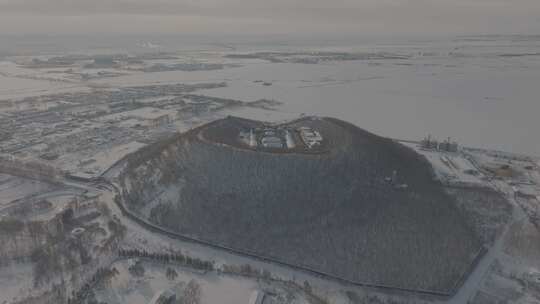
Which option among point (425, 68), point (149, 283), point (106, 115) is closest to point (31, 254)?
point (149, 283)

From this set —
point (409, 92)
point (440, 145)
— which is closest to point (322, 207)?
point (440, 145)

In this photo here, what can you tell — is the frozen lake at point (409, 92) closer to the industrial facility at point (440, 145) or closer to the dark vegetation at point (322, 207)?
the industrial facility at point (440, 145)

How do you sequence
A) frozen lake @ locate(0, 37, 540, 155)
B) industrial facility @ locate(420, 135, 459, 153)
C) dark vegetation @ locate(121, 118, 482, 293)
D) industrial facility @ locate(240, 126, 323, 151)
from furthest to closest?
frozen lake @ locate(0, 37, 540, 155)
industrial facility @ locate(420, 135, 459, 153)
industrial facility @ locate(240, 126, 323, 151)
dark vegetation @ locate(121, 118, 482, 293)

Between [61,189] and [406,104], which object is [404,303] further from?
[406,104]

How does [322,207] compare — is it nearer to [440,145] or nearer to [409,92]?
[440,145]

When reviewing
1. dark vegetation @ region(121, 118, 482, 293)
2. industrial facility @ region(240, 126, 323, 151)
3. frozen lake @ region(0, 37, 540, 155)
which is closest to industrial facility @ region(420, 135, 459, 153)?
frozen lake @ region(0, 37, 540, 155)

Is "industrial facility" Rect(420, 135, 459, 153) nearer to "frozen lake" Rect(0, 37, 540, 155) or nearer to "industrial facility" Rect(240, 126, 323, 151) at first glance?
"frozen lake" Rect(0, 37, 540, 155)

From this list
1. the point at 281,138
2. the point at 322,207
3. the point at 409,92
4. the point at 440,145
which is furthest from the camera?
the point at 409,92

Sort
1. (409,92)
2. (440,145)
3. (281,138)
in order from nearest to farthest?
1. (281,138)
2. (440,145)
3. (409,92)
